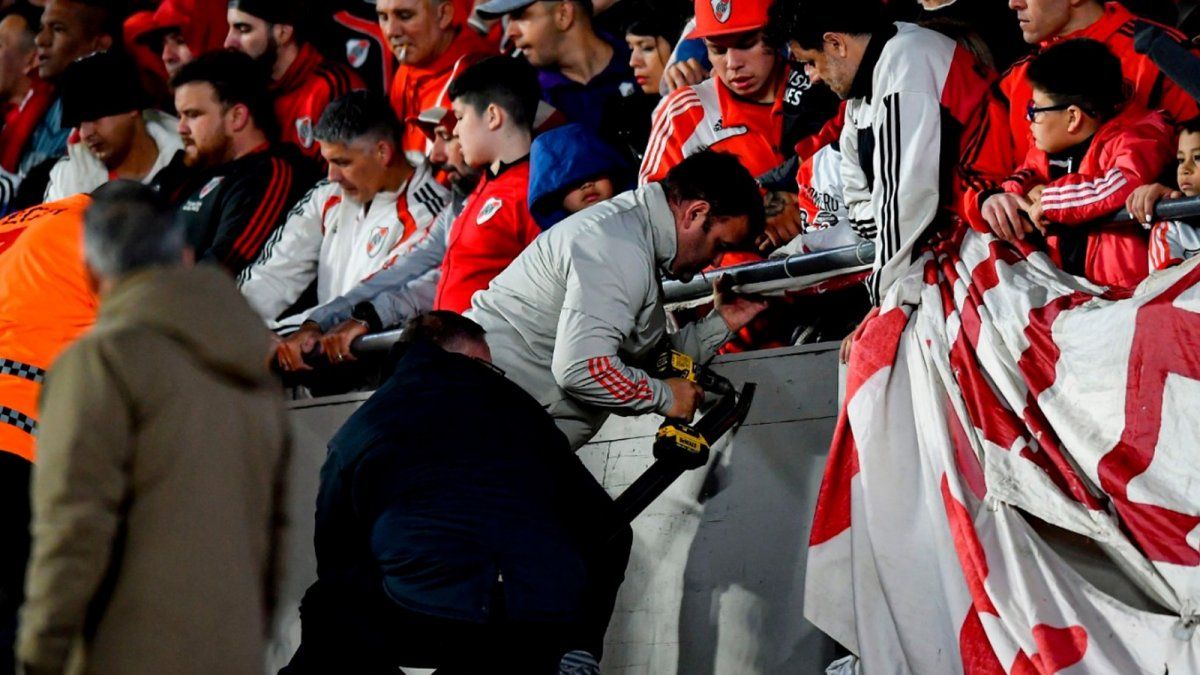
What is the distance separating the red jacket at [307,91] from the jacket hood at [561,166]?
2535 mm

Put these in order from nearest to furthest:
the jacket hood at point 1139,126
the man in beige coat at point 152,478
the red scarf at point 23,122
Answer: the man in beige coat at point 152,478 → the jacket hood at point 1139,126 → the red scarf at point 23,122

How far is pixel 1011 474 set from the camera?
457 cm

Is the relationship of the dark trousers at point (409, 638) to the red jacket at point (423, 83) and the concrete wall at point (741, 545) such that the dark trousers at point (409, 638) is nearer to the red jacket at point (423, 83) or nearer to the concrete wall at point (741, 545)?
the concrete wall at point (741, 545)

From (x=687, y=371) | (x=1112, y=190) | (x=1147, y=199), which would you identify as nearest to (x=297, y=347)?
(x=687, y=371)

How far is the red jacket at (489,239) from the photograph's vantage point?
6.27m

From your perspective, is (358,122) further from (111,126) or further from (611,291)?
(611,291)

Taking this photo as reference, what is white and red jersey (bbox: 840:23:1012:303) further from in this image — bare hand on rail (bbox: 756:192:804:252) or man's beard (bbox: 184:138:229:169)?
man's beard (bbox: 184:138:229:169)

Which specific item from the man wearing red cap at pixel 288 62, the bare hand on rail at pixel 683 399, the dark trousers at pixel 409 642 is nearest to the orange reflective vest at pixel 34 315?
the dark trousers at pixel 409 642

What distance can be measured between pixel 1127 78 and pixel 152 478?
Answer: 10.5 ft

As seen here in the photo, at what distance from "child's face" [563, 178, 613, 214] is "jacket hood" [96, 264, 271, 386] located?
2.61m

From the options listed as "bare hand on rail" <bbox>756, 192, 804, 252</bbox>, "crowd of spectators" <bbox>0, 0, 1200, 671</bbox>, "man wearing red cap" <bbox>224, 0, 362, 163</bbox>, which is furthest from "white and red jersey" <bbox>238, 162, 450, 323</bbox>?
"bare hand on rail" <bbox>756, 192, 804, 252</bbox>

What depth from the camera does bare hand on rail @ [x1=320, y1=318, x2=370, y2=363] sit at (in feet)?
22.0

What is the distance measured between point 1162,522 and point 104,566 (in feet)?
7.79

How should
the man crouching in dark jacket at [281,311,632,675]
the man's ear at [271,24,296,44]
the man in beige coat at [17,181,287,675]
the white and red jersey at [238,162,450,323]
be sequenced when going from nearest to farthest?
the man in beige coat at [17,181,287,675] → the man crouching in dark jacket at [281,311,632,675] → the white and red jersey at [238,162,450,323] → the man's ear at [271,24,296,44]
